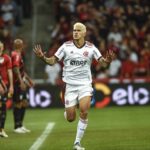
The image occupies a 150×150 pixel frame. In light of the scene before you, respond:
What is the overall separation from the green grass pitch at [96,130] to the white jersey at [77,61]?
51.8 inches

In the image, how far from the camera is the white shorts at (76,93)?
13125 mm

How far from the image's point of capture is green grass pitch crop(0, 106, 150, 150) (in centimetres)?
1350

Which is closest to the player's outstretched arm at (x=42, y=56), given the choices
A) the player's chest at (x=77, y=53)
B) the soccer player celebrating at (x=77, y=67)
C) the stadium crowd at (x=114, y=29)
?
the soccer player celebrating at (x=77, y=67)

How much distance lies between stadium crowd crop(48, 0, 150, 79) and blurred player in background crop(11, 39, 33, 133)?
958 centimetres

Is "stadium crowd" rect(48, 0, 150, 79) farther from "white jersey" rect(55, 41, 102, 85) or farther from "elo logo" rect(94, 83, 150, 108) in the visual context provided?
"white jersey" rect(55, 41, 102, 85)

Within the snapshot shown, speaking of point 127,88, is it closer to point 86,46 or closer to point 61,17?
point 61,17

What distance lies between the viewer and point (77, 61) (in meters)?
13.2

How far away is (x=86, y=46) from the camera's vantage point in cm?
1331

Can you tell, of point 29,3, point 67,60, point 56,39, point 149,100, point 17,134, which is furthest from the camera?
point 29,3

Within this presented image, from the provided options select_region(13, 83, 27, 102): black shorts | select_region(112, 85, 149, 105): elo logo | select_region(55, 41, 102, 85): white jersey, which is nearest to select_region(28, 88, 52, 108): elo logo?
select_region(112, 85, 149, 105): elo logo

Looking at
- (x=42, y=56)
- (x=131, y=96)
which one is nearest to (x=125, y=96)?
(x=131, y=96)

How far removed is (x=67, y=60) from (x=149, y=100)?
12173 mm

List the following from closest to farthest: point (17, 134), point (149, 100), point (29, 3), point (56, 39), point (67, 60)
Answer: point (67, 60) → point (17, 134) → point (149, 100) → point (56, 39) → point (29, 3)

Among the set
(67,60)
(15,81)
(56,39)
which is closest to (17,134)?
(15,81)
